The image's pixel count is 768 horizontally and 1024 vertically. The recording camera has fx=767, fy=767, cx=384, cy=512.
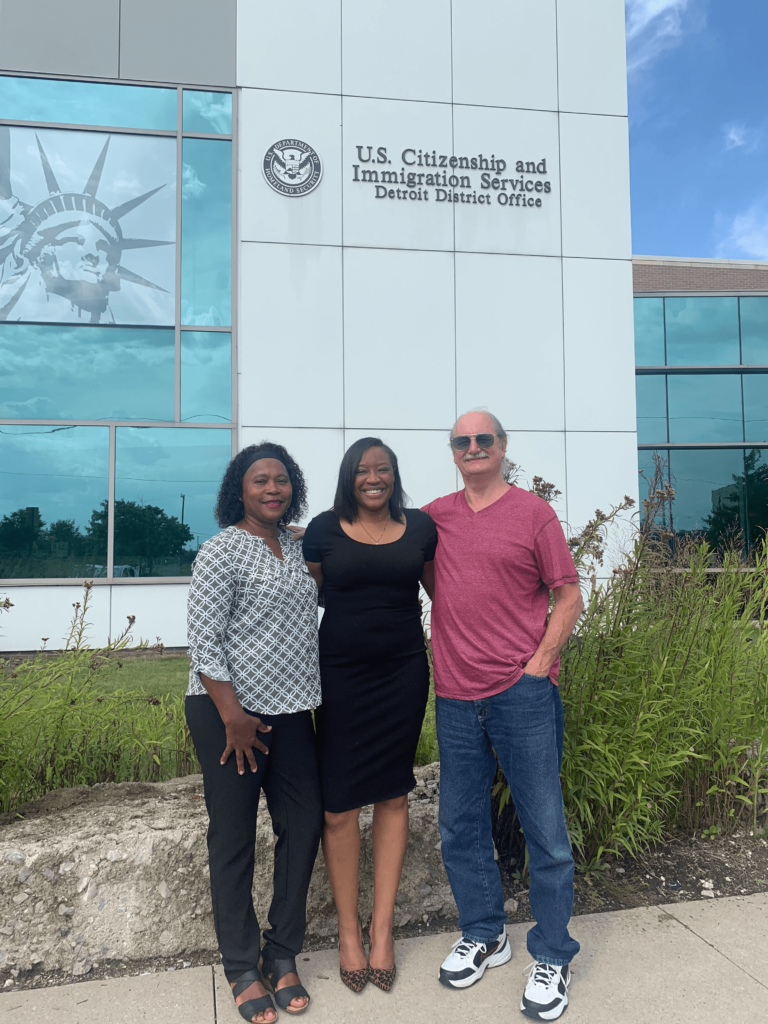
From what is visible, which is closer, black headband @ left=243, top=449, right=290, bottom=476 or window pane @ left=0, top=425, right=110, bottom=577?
black headband @ left=243, top=449, right=290, bottom=476

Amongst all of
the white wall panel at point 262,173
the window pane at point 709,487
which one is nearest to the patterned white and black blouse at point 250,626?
the white wall panel at point 262,173

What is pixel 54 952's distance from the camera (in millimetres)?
2891

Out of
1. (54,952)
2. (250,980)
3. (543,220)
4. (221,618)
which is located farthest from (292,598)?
(543,220)

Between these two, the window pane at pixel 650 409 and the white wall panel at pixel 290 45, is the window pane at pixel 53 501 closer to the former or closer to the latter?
the white wall panel at pixel 290 45

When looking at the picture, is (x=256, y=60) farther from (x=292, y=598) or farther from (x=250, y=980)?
(x=250, y=980)

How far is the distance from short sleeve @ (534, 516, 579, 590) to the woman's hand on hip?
114cm

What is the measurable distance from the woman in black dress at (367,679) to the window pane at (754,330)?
15919 millimetres

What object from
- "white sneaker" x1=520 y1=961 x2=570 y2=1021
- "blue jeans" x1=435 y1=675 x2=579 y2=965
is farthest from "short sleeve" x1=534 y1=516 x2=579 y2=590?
"white sneaker" x1=520 y1=961 x2=570 y2=1021

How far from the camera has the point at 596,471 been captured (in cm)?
1045

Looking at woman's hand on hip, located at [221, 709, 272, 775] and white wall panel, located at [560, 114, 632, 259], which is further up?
white wall panel, located at [560, 114, 632, 259]

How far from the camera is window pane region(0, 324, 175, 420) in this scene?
965 cm

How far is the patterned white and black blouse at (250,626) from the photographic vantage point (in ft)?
8.57

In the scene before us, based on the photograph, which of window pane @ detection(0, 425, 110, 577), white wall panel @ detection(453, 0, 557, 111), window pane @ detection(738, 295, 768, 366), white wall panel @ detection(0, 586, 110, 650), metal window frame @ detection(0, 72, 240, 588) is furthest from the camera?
window pane @ detection(738, 295, 768, 366)

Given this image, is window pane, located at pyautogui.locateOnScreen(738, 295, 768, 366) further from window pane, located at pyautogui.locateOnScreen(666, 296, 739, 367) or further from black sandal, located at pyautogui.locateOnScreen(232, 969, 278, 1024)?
black sandal, located at pyautogui.locateOnScreen(232, 969, 278, 1024)
